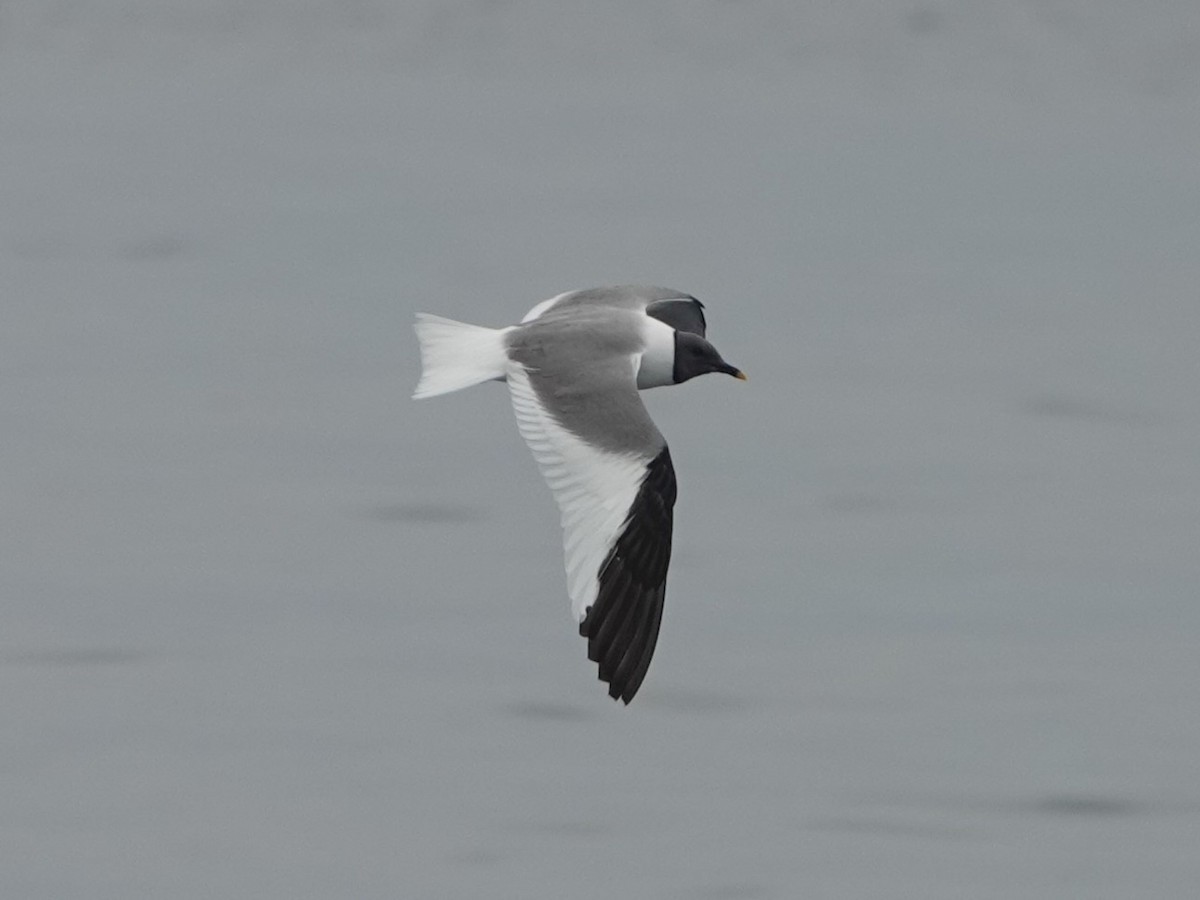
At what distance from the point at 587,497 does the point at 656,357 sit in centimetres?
81

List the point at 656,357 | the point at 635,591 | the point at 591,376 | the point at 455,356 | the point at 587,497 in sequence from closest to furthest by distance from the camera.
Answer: the point at 635,591 < the point at 587,497 < the point at 591,376 < the point at 455,356 < the point at 656,357

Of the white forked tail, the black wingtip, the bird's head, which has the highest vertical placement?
the white forked tail

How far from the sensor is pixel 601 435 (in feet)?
23.3

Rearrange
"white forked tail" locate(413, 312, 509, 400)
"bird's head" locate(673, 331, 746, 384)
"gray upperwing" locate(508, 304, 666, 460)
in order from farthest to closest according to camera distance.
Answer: "bird's head" locate(673, 331, 746, 384)
"white forked tail" locate(413, 312, 509, 400)
"gray upperwing" locate(508, 304, 666, 460)

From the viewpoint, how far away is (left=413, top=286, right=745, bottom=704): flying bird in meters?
6.88

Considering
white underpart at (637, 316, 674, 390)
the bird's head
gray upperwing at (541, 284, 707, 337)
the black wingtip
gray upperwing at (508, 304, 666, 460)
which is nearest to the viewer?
the black wingtip

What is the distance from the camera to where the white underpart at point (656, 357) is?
7684 mm

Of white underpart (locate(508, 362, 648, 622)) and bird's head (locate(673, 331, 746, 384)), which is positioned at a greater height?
bird's head (locate(673, 331, 746, 384))

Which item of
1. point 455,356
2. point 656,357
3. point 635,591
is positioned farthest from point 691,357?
point 635,591

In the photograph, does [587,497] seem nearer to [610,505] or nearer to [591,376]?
[610,505]

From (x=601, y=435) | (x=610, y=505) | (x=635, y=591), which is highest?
(x=601, y=435)

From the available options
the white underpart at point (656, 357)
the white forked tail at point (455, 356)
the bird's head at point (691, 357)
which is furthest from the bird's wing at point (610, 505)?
the bird's head at point (691, 357)

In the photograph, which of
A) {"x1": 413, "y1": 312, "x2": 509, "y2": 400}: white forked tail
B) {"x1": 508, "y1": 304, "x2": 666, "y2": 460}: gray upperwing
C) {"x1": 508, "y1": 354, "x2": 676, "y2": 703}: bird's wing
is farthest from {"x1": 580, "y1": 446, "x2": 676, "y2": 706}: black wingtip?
{"x1": 413, "y1": 312, "x2": 509, "y2": 400}: white forked tail

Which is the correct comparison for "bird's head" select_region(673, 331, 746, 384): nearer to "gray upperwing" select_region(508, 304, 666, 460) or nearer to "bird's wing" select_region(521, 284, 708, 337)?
"gray upperwing" select_region(508, 304, 666, 460)
